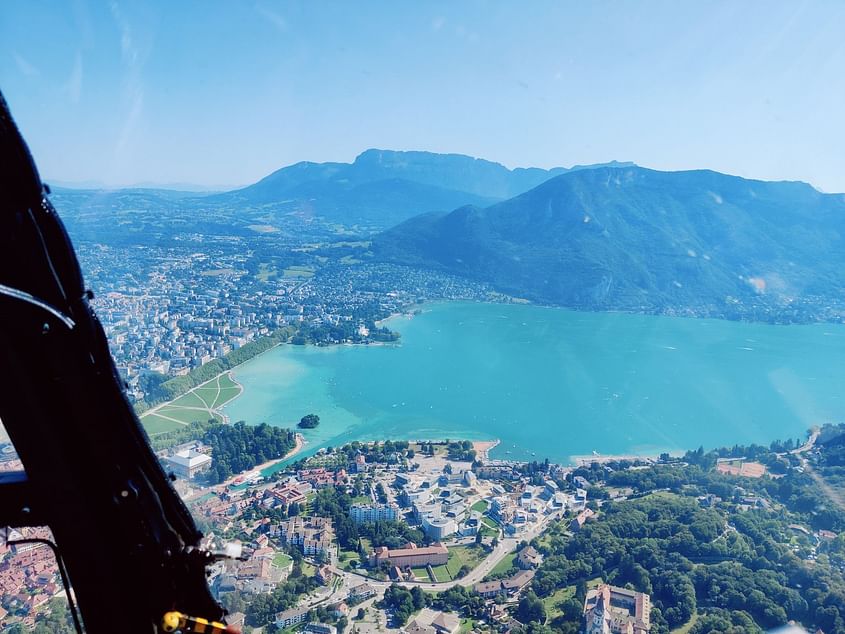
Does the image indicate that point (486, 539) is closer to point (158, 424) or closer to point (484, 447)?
point (484, 447)

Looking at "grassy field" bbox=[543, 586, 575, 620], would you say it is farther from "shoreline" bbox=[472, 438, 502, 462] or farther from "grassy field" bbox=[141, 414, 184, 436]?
"grassy field" bbox=[141, 414, 184, 436]

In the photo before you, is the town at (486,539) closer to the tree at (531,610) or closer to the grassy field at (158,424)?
the tree at (531,610)

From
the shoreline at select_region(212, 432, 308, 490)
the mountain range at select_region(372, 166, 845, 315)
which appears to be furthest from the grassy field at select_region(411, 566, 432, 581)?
the mountain range at select_region(372, 166, 845, 315)

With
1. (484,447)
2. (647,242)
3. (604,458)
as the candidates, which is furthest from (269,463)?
(647,242)

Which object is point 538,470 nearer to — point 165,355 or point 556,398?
point 556,398

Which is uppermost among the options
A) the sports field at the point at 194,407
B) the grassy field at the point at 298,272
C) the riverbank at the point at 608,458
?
the grassy field at the point at 298,272

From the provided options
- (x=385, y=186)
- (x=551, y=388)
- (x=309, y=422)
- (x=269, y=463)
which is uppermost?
(x=385, y=186)

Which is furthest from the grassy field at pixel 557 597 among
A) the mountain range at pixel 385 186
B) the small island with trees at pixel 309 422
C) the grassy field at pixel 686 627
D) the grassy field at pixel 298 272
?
the mountain range at pixel 385 186
